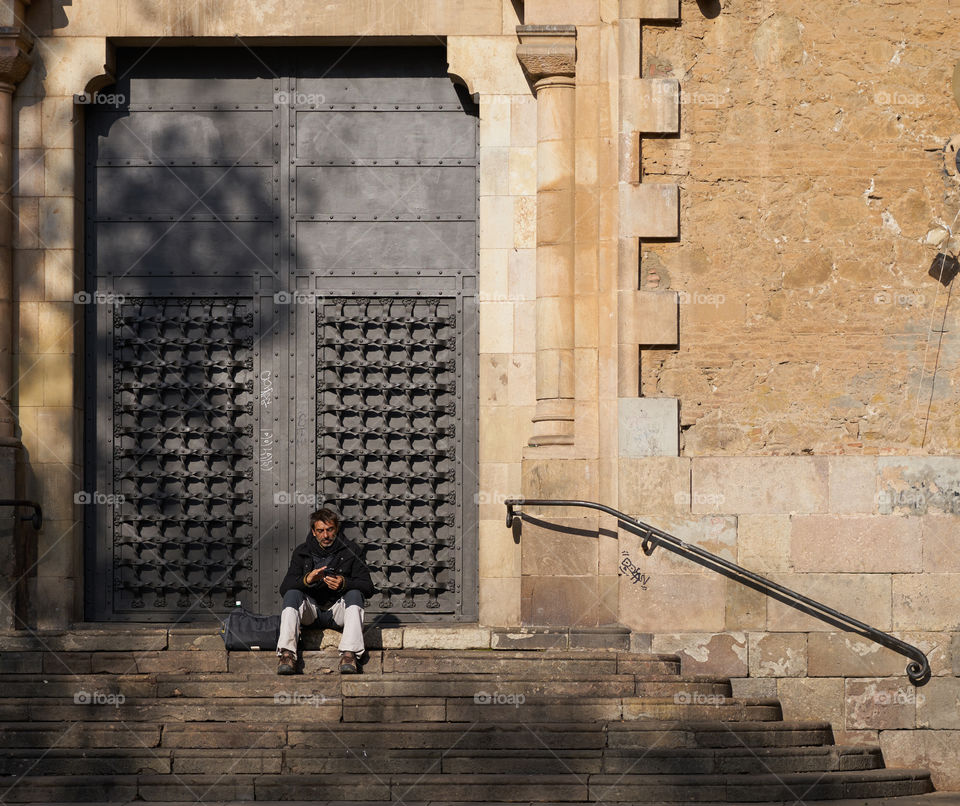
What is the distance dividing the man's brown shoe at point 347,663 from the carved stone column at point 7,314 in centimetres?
297

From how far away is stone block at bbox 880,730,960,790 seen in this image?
12250 mm

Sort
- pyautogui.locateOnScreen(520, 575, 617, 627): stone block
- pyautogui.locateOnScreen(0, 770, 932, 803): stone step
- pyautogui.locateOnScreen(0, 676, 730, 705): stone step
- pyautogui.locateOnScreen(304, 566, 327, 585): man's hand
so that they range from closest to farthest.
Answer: pyautogui.locateOnScreen(0, 770, 932, 803): stone step → pyautogui.locateOnScreen(0, 676, 730, 705): stone step → pyautogui.locateOnScreen(304, 566, 327, 585): man's hand → pyautogui.locateOnScreen(520, 575, 617, 627): stone block

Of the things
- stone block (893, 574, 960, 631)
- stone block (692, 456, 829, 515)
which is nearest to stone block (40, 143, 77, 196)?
stone block (692, 456, 829, 515)

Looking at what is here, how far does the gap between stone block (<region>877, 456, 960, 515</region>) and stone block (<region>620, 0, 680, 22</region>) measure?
12.8 feet

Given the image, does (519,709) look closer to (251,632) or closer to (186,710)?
(251,632)

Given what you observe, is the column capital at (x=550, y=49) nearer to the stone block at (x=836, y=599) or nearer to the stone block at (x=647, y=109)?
the stone block at (x=647, y=109)

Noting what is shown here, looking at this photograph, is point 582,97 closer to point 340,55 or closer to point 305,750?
point 340,55

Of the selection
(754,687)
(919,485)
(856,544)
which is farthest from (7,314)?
(919,485)

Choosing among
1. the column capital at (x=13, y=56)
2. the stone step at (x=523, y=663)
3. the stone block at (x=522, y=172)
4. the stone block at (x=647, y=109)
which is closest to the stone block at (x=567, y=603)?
the stone step at (x=523, y=663)

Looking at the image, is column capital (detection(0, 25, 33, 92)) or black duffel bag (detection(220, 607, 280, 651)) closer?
black duffel bag (detection(220, 607, 280, 651))

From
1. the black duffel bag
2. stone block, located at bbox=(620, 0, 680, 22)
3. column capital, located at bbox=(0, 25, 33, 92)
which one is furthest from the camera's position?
column capital, located at bbox=(0, 25, 33, 92)

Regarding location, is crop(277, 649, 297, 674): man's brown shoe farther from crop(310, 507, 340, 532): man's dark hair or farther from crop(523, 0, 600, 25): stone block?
crop(523, 0, 600, 25): stone block

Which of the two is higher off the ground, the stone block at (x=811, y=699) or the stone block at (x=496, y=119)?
the stone block at (x=496, y=119)

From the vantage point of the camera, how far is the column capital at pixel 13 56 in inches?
510
